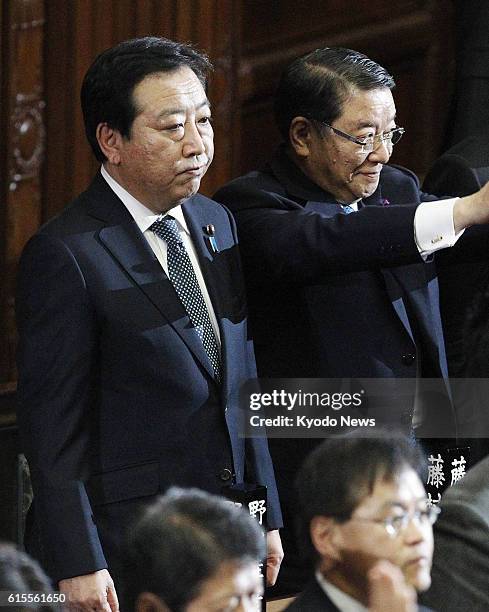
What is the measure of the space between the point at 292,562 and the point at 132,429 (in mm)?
479

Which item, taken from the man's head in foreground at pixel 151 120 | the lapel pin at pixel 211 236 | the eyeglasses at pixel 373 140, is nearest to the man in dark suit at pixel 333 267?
the eyeglasses at pixel 373 140

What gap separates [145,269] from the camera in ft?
7.16

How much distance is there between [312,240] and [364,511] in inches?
33.0

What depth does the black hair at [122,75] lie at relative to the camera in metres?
2.21

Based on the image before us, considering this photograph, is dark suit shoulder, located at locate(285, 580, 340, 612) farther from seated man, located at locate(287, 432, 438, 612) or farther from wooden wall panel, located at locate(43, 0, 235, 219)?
wooden wall panel, located at locate(43, 0, 235, 219)

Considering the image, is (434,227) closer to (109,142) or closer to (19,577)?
(109,142)

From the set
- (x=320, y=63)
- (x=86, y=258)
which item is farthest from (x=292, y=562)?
(x=320, y=63)

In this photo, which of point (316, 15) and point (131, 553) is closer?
point (131, 553)

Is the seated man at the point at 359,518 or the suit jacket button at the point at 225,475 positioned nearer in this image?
the seated man at the point at 359,518

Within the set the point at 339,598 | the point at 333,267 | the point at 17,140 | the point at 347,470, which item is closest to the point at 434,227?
the point at 333,267

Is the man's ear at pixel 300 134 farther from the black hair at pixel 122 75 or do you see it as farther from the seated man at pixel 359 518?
the seated man at pixel 359 518

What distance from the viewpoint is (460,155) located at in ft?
8.73

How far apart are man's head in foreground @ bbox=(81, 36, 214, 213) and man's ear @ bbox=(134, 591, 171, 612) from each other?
2.81 ft

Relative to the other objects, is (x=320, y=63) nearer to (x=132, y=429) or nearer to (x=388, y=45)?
(x=132, y=429)
